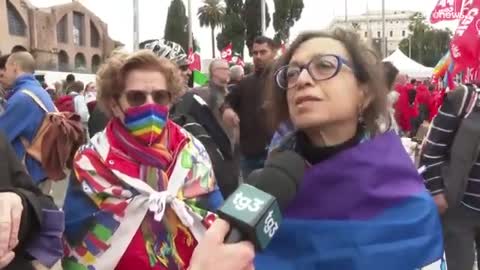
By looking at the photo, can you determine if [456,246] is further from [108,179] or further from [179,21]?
[179,21]

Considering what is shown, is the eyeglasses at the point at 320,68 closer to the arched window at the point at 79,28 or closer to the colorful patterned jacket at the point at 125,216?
the colorful patterned jacket at the point at 125,216

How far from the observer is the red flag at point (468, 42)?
538 centimetres

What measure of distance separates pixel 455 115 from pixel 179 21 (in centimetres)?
7571

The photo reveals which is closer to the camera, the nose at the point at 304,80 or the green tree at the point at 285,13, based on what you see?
the nose at the point at 304,80

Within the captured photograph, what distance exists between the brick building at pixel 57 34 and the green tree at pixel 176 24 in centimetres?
748

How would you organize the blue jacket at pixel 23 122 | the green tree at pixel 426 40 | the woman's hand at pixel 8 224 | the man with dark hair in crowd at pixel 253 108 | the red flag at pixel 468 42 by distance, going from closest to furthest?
1. the woman's hand at pixel 8 224
2. the red flag at pixel 468 42
3. the blue jacket at pixel 23 122
4. the man with dark hair in crowd at pixel 253 108
5. the green tree at pixel 426 40

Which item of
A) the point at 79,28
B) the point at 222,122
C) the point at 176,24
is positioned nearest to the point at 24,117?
the point at 222,122

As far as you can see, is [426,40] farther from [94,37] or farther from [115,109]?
[115,109]

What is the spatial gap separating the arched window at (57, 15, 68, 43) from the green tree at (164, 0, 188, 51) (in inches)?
464

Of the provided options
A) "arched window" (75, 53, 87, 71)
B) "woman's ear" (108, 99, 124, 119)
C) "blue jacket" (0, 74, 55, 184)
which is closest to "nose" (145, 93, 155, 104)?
"woman's ear" (108, 99, 124, 119)

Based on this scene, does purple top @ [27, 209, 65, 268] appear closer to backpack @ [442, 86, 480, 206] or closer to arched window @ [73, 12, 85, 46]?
backpack @ [442, 86, 480, 206]

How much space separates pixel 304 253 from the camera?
2047 mm

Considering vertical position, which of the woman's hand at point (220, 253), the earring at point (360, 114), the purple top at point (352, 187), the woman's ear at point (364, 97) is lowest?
the purple top at point (352, 187)

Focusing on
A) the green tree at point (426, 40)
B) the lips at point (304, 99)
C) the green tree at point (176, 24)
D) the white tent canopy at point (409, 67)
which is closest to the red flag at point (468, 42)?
the lips at point (304, 99)
